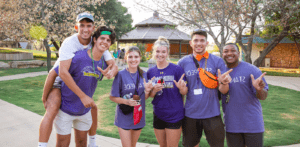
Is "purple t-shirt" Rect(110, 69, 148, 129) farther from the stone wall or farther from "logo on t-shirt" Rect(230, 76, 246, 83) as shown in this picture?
the stone wall

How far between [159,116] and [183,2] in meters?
7.57

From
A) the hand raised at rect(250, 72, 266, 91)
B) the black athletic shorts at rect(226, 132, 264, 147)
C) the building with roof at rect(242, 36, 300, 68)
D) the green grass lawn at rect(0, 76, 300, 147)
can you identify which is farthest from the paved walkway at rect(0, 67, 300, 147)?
the building with roof at rect(242, 36, 300, 68)

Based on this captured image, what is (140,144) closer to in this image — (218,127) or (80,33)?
(218,127)

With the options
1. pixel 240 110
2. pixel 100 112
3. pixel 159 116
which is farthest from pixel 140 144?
pixel 100 112

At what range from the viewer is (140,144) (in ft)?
14.3

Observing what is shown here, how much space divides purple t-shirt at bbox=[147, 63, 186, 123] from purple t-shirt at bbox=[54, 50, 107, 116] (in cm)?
84

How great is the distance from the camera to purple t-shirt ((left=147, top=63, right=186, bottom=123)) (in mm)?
3107

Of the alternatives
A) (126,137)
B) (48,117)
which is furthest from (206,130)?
(48,117)

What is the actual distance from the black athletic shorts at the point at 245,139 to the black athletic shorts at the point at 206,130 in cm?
14

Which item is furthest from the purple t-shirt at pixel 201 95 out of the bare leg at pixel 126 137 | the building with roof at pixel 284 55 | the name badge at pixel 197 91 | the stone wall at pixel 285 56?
the stone wall at pixel 285 56

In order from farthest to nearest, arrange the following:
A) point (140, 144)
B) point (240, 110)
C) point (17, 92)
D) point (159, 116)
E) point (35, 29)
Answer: point (35, 29) < point (17, 92) < point (140, 144) < point (159, 116) < point (240, 110)

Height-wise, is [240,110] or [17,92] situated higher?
[240,110]

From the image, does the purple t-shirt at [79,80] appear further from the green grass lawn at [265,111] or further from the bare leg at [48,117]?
the green grass lawn at [265,111]

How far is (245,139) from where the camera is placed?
2.97 metres
